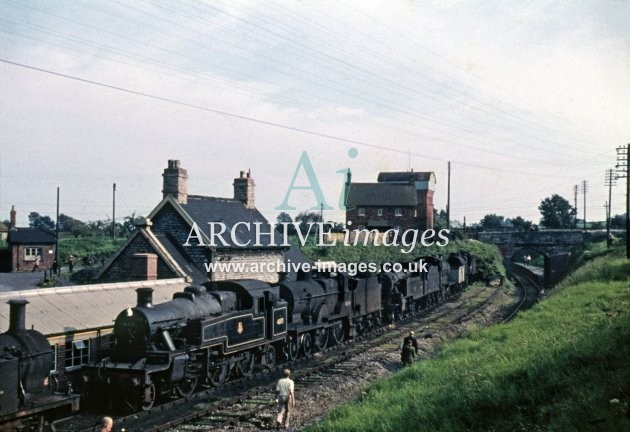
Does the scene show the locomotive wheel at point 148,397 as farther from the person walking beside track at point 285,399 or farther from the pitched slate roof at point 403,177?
the pitched slate roof at point 403,177

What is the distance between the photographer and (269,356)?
58.6 feet

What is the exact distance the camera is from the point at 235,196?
1240 inches

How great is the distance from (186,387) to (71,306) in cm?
478

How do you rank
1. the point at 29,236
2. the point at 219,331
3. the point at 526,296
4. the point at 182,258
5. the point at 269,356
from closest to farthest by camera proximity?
1. the point at 219,331
2. the point at 269,356
3. the point at 182,258
4. the point at 526,296
5. the point at 29,236

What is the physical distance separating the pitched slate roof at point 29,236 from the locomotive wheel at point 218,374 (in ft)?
123

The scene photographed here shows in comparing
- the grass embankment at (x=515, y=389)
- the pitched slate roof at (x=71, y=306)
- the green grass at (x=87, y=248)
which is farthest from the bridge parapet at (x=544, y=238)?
the pitched slate roof at (x=71, y=306)

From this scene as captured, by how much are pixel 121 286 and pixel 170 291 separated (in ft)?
6.72

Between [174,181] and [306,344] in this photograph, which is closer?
[306,344]

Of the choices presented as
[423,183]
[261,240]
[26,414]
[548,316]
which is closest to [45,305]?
[26,414]

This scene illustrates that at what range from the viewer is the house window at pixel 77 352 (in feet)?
51.9

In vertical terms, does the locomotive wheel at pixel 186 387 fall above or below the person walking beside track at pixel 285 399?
below

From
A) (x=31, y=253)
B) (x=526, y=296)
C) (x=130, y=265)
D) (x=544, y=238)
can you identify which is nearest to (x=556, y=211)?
(x=544, y=238)

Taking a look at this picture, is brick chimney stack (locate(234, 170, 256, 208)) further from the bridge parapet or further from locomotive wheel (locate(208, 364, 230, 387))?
the bridge parapet

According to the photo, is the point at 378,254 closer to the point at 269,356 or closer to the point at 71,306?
the point at 269,356
